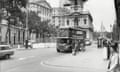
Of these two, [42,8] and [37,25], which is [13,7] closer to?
[37,25]

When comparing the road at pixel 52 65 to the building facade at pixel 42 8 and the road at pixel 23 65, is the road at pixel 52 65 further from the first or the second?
the building facade at pixel 42 8

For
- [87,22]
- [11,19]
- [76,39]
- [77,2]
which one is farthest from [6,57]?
[87,22]

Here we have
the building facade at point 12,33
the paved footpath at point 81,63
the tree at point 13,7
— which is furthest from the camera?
the building facade at point 12,33

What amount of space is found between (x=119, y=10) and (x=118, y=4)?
115 millimetres

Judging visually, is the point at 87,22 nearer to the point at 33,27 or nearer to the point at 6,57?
the point at 33,27

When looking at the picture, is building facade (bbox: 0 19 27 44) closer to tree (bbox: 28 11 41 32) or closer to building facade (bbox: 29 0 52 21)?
tree (bbox: 28 11 41 32)

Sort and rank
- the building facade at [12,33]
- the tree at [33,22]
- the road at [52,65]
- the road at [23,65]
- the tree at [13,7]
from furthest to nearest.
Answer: the tree at [33,22] → the building facade at [12,33] → the tree at [13,7] → the road at [52,65] → the road at [23,65]

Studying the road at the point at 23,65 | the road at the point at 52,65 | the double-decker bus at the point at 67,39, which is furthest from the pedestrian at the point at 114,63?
the double-decker bus at the point at 67,39

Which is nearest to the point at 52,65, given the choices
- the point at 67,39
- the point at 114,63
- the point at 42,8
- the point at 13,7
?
the point at 114,63

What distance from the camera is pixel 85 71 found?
10.6m

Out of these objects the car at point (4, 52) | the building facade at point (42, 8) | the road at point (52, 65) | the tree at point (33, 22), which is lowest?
the road at point (52, 65)

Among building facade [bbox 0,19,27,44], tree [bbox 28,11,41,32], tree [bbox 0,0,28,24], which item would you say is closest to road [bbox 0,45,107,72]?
tree [bbox 0,0,28,24]

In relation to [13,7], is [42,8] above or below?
above

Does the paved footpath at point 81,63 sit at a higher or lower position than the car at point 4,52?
lower
